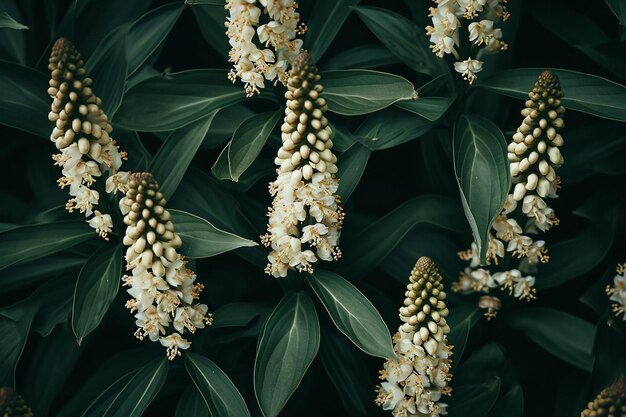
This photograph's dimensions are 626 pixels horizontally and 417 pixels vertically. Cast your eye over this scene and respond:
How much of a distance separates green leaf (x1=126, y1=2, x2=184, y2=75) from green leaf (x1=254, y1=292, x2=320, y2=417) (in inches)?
40.9

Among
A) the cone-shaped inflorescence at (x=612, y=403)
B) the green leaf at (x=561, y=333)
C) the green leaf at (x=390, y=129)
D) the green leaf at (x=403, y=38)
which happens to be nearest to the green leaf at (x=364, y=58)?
the green leaf at (x=403, y=38)

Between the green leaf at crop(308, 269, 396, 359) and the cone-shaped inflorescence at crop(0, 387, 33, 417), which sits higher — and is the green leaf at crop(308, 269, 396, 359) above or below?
above

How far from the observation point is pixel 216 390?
2232 millimetres

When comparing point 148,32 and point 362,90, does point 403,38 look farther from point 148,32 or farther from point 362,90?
point 148,32

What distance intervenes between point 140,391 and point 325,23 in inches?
54.8

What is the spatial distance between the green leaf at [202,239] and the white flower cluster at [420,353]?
496 millimetres

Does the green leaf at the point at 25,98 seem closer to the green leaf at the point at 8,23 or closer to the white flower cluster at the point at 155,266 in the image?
the green leaf at the point at 8,23

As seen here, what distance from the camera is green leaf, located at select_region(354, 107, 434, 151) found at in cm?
238

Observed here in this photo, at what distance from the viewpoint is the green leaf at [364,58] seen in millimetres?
2689

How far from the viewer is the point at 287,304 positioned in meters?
2.32

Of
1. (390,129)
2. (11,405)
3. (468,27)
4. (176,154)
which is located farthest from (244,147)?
(11,405)

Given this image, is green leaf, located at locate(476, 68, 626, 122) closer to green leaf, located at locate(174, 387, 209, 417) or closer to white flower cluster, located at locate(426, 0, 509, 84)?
white flower cluster, located at locate(426, 0, 509, 84)

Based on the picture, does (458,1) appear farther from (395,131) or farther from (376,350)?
(376,350)

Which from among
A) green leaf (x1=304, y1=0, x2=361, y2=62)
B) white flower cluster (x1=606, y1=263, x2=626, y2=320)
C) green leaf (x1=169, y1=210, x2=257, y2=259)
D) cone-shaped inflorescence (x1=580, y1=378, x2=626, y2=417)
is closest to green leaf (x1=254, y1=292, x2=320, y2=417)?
green leaf (x1=169, y1=210, x2=257, y2=259)
